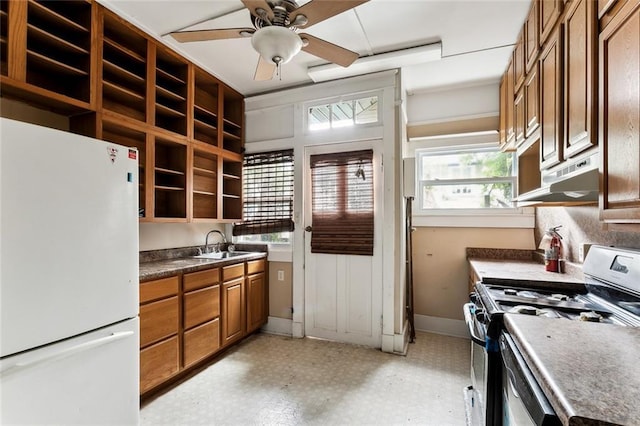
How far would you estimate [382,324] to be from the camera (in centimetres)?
287

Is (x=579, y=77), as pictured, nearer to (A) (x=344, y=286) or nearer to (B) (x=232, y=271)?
(A) (x=344, y=286)

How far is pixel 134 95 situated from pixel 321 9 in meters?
1.66

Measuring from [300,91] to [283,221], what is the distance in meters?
1.44

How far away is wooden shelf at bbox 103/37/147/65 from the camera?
2125 millimetres

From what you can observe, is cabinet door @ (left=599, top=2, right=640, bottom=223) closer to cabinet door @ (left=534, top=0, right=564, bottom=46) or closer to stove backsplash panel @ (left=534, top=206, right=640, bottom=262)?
cabinet door @ (left=534, top=0, right=564, bottom=46)

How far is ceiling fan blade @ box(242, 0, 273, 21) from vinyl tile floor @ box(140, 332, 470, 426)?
2386mm

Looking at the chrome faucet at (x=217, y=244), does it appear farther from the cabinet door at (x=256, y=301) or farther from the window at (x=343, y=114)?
the window at (x=343, y=114)

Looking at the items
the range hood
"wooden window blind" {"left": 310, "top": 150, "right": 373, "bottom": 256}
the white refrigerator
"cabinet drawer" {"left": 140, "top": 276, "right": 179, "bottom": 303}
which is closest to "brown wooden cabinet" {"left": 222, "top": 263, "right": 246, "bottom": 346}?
"cabinet drawer" {"left": 140, "top": 276, "right": 179, "bottom": 303}

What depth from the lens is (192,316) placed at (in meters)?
2.37

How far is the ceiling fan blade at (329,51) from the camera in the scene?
1715 mm

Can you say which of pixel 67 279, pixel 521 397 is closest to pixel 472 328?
pixel 521 397

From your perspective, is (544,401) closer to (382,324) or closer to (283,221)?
(382,324)

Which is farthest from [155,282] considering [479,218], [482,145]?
[482,145]

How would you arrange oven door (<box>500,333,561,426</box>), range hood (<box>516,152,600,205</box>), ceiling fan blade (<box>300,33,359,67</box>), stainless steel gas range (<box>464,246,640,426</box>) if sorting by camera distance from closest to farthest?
oven door (<box>500,333,561,426</box>) → stainless steel gas range (<box>464,246,640,426</box>) → range hood (<box>516,152,600,205</box>) → ceiling fan blade (<box>300,33,359,67</box>)
